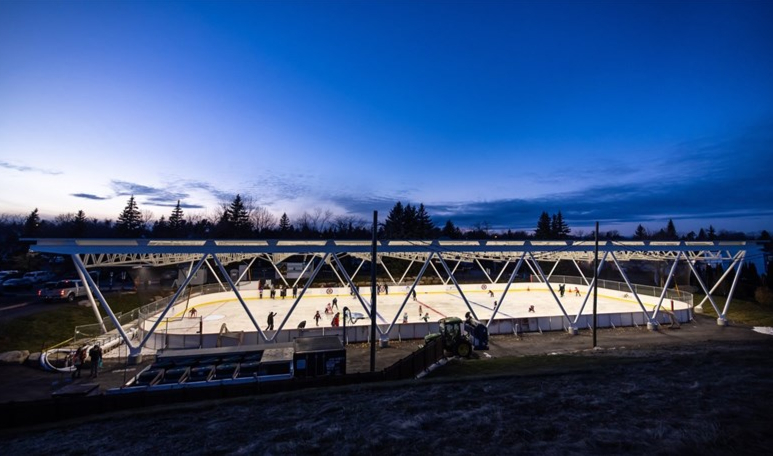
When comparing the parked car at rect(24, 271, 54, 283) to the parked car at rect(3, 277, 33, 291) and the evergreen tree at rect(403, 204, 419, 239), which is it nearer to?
the parked car at rect(3, 277, 33, 291)

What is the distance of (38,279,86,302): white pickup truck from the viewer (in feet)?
108

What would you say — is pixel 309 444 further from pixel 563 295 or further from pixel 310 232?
pixel 310 232

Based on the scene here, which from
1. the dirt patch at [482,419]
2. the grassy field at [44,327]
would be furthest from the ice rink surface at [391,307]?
the dirt patch at [482,419]

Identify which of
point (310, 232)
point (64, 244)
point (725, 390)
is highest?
point (310, 232)

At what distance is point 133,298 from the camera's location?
3666 cm

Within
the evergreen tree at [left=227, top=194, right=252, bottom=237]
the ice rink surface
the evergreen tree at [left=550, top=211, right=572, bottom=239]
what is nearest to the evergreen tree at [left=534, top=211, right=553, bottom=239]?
the evergreen tree at [left=550, top=211, right=572, bottom=239]

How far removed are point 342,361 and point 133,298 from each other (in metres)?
31.6

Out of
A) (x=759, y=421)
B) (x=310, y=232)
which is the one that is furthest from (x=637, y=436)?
(x=310, y=232)

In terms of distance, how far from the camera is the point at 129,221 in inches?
3381

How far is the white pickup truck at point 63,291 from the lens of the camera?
3300cm

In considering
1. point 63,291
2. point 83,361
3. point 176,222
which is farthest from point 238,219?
point 83,361

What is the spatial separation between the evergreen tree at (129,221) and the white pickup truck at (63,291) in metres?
54.8

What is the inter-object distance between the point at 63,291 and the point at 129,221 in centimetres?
6114

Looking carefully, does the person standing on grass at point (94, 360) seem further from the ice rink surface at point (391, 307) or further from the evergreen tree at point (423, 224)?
the evergreen tree at point (423, 224)
